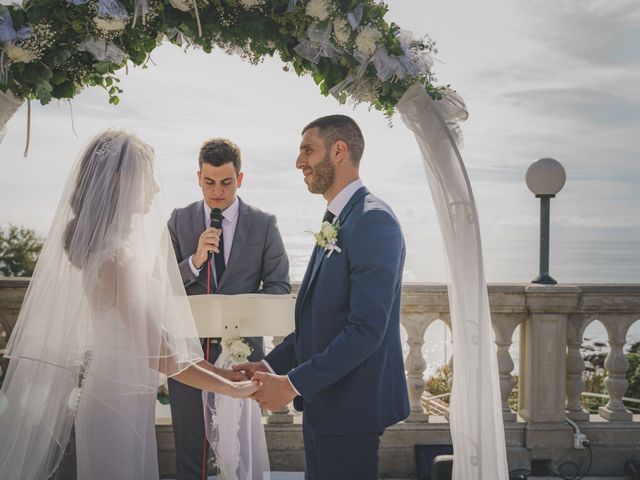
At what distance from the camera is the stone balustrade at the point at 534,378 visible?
181 inches

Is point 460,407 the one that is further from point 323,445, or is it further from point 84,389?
point 84,389

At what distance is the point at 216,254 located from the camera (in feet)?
12.9

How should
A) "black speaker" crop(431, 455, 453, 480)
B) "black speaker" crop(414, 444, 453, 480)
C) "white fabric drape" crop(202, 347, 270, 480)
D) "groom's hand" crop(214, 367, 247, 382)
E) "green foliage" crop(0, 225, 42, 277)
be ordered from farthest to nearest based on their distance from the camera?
1. "green foliage" crop(0, 225, 42, 277)
2. "black speaker" crop(414, 444, 453, 480)
3. "black speaker" crop(431, 455, 453, 480)
4. "white fabric drape" crop(202, 347, 270, 480)
5. "groom's hand" crop(214, 367, 247, 382)

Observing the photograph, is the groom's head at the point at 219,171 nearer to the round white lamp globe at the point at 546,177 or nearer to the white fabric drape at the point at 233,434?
the white fabric drape at the point at 233,434

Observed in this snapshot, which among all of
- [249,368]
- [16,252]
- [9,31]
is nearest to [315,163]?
[249,368]

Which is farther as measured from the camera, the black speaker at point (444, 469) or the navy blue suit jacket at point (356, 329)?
the black speaker at point (444, 469)

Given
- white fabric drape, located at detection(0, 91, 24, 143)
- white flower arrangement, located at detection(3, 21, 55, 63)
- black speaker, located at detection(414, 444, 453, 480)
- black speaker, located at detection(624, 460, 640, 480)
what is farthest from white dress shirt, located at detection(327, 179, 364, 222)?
black speaker, located at detection(624, 460, 640, 480)

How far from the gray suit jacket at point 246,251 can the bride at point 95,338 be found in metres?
1.03

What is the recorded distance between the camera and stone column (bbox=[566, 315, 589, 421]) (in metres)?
4.70

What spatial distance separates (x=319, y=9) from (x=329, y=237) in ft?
3.56

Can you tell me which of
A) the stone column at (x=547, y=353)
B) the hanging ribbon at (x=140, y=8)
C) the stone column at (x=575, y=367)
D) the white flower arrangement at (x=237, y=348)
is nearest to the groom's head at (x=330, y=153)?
the hanging ribbon at (x=140, y=8)

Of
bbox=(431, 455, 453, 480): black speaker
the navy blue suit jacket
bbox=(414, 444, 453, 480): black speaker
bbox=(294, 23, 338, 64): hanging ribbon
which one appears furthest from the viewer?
bbox=(414, 444, 453, 480): black speaker

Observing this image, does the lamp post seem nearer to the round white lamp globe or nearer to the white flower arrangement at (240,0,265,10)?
the round white lamp globe

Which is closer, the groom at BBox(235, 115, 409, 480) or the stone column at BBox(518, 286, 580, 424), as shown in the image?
the groom at BBox(235, 115, 409, 480)
